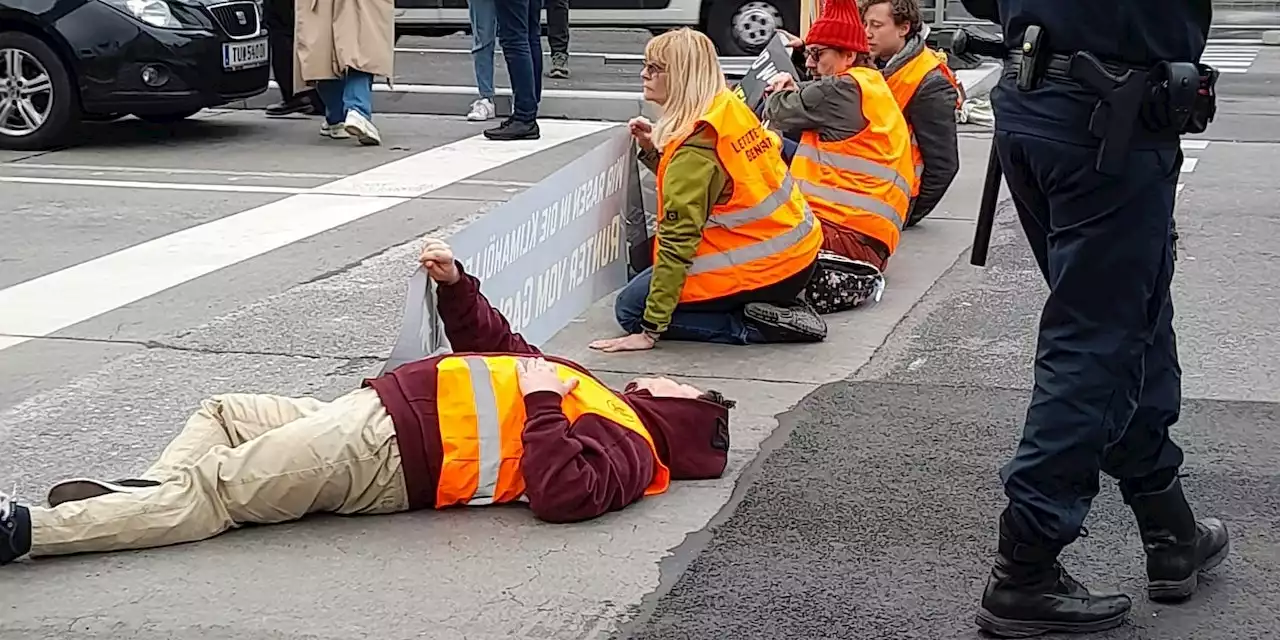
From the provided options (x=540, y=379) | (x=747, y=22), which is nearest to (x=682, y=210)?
(x=540, y=379)

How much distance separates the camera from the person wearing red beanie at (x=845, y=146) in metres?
6.45

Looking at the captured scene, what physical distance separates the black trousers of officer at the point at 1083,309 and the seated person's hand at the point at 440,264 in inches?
64.5

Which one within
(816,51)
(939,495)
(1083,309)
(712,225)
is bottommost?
(939,495)

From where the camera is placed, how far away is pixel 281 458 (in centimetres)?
399

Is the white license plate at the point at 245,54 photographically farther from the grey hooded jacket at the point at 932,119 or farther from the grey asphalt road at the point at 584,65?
the grey hooded jacket at the point at 932,119

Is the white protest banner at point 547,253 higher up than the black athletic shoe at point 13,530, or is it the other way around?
the white protest banner at point 547,253

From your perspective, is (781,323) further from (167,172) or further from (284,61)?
(284,61)

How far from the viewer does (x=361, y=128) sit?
1064 cm

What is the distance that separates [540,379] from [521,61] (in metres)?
6.70

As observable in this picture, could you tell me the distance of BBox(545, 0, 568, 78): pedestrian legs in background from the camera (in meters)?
14.9

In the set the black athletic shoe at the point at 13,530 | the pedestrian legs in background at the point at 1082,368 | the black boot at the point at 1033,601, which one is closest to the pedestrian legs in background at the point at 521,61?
the black athletic shoe at the point at 13,530

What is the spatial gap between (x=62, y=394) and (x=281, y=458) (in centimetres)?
166

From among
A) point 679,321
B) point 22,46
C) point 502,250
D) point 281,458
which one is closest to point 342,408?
point 281,458

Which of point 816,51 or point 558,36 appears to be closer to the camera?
point 816,51
